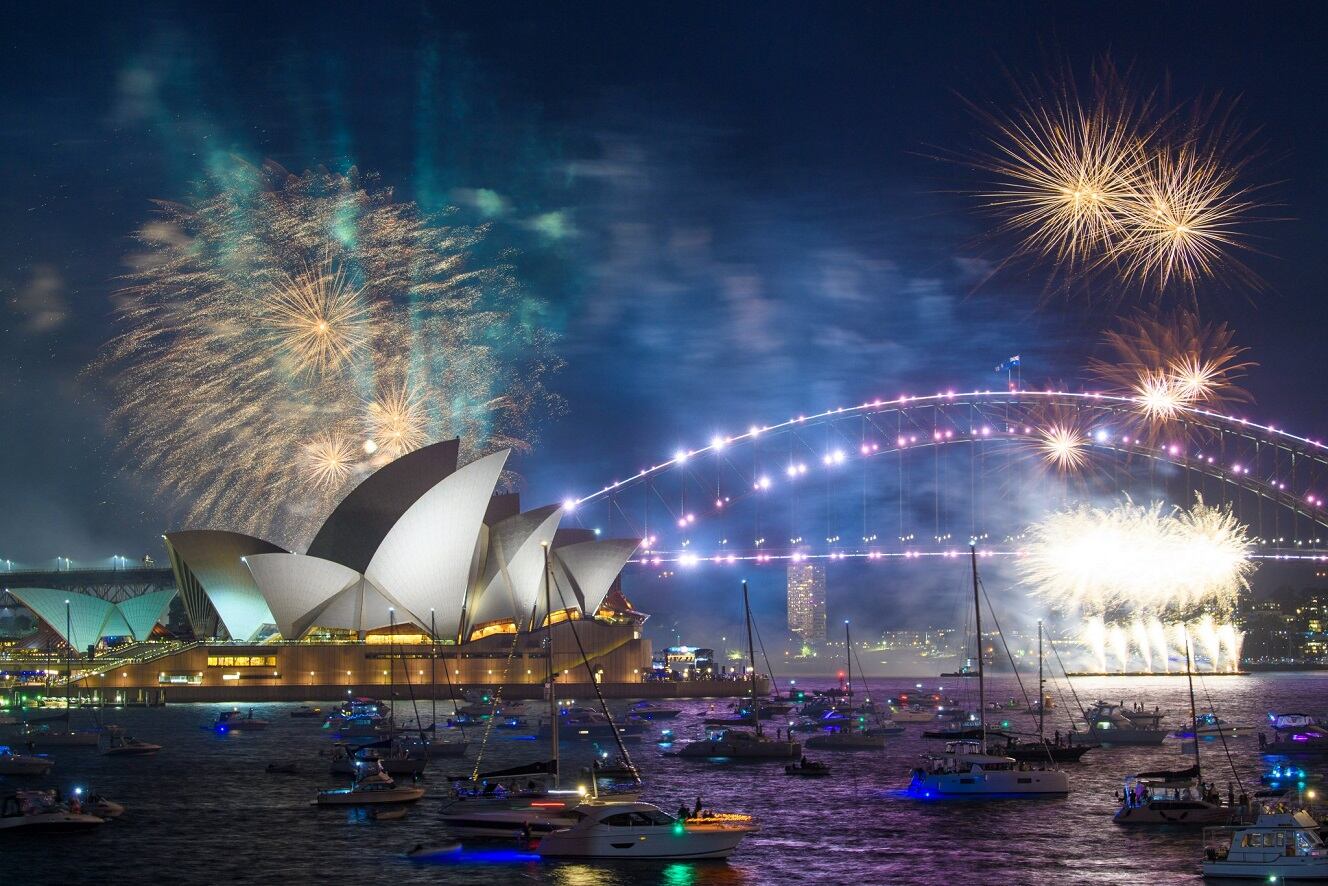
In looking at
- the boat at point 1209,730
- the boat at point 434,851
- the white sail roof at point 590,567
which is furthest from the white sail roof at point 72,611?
the boat at point 434,851

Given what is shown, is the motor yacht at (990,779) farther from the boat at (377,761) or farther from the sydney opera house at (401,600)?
the sydney opera house at (401,600)

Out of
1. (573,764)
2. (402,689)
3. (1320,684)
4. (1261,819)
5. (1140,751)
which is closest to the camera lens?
(1261,819)

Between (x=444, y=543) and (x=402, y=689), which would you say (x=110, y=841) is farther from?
(x=402, y=689)

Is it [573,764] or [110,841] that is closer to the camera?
[110,841]

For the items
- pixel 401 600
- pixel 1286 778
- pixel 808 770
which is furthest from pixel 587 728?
pixel 1286 778

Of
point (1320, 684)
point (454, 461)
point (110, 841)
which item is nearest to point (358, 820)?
point (110, 841)

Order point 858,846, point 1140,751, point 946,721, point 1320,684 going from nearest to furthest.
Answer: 1. point 858,846
2. point 1140,751
3. point 946,721
4. point 1320,684

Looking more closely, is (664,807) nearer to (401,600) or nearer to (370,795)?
(370,795)
